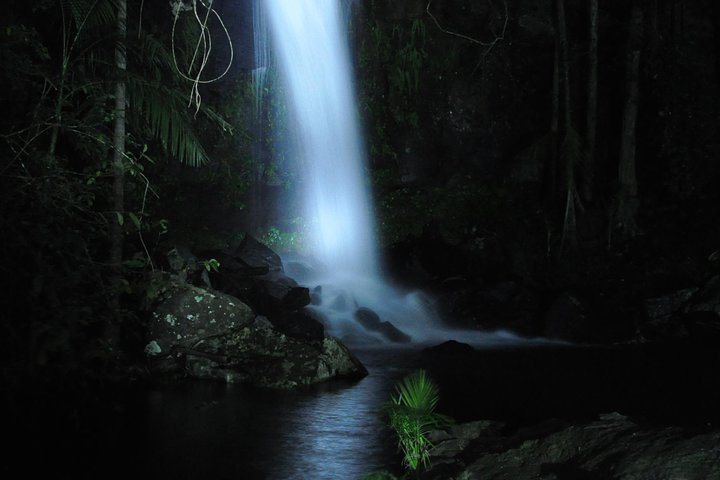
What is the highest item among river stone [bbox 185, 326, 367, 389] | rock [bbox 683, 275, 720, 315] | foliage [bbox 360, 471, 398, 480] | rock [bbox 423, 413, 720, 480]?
rock [bbox 683, 275, 720, 315]

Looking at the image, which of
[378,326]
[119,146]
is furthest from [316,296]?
[119,146]

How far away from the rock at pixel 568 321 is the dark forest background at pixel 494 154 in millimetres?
142

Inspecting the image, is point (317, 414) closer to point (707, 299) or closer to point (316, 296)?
point (316, 296)

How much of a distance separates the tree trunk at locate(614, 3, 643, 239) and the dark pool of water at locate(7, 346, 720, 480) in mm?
6697

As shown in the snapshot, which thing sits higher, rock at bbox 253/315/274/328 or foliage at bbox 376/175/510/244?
foliage at bbox 376/175/510/244

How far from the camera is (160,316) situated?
10.9 metres

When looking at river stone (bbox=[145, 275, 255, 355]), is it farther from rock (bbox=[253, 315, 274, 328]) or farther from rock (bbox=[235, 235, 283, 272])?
rock (bbox=[235, 235, 283, 272])

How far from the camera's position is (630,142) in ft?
59.1

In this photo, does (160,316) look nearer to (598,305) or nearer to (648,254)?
(598,305)

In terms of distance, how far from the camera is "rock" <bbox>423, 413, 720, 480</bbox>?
415cm

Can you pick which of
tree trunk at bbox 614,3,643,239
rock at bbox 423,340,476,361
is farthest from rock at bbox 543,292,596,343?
tree trunk at bbox 614,3,643,239

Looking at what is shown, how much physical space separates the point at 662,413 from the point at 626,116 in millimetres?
12080

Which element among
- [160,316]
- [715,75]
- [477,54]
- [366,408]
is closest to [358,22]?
[477,54]

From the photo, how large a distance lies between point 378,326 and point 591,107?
9.04 metres
